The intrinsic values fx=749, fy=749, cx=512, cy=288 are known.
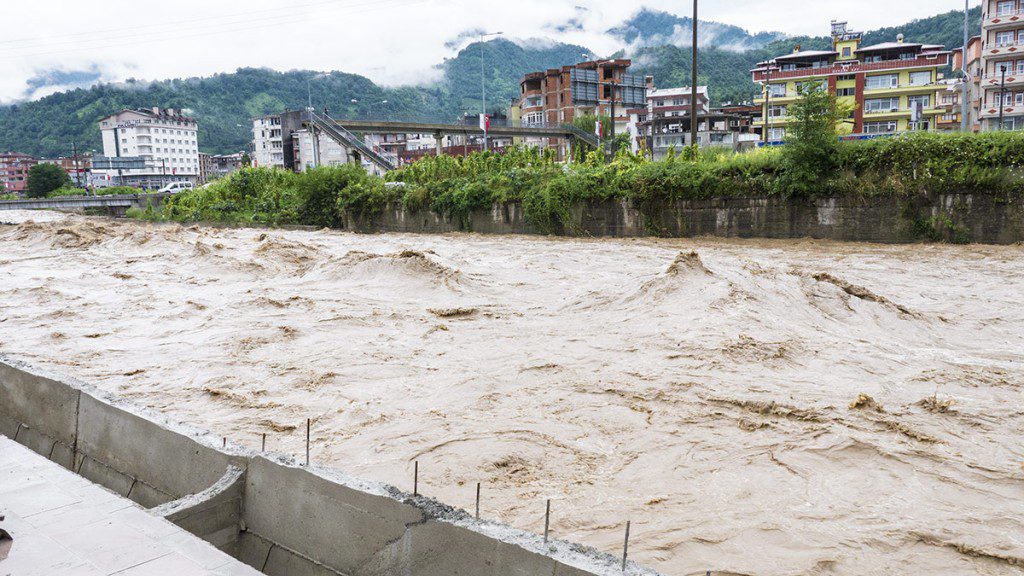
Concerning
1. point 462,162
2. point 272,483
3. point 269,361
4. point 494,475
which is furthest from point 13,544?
point 462,162

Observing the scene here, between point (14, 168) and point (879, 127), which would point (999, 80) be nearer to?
point (879, 127)

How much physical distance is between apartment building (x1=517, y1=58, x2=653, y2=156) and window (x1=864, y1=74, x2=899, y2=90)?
109ft

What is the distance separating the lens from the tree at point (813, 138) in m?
16.9

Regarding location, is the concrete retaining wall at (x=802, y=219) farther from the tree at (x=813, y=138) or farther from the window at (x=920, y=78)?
the window at (x=920, y=78)

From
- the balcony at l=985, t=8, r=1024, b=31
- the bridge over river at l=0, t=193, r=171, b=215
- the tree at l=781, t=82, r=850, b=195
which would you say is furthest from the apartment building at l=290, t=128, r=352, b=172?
the balcony at l=985, t=8, r=1024, b=31

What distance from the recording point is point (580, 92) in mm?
92125

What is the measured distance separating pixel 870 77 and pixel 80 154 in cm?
11980

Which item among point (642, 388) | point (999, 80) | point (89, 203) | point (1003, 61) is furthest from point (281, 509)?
point (1003, 61)

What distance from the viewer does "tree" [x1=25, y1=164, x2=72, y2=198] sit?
6303cm

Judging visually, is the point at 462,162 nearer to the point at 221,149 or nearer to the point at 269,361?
the point at 269,361

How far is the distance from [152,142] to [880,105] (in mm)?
113232

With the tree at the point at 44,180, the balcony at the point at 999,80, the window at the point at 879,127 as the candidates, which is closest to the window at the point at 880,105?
the window at the point at 879,127

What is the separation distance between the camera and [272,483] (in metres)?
3.75

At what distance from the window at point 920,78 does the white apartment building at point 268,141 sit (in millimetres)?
83369
